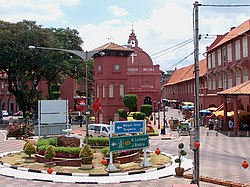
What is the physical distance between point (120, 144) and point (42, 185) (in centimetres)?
446

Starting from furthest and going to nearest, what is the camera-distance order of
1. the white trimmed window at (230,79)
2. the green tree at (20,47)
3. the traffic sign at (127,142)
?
the green tree at (20,47) < the white trimmed window at (230,79) < the traffic sign at (127,142)

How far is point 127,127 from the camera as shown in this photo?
1825 cm

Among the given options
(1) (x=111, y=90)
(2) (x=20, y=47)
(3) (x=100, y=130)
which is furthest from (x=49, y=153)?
(2) (x=20, y=47)

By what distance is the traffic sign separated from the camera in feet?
57.2

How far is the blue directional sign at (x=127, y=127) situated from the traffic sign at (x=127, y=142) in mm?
340

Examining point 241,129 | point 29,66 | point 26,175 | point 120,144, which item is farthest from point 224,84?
point 26,175

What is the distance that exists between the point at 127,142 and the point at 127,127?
2.57 ft

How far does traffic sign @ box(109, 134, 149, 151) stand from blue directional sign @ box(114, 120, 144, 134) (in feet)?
1.12

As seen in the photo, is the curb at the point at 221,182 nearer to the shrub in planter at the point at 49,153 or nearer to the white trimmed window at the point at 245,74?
the shrub in planter at the point at 49,153

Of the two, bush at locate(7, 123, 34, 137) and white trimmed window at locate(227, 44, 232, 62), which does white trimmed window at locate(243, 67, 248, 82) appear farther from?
bush at locate(7, 123, 34, 137)

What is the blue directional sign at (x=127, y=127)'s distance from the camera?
17.9m

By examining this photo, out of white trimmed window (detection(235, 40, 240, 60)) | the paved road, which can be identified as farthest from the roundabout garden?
white trimmed window (detection(235, 40, 240, 60))

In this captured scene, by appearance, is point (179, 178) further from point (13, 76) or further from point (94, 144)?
point (13, 76)

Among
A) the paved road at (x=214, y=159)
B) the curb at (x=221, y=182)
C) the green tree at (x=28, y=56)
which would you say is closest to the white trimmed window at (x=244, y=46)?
the paved road at (x=214, y=159)
